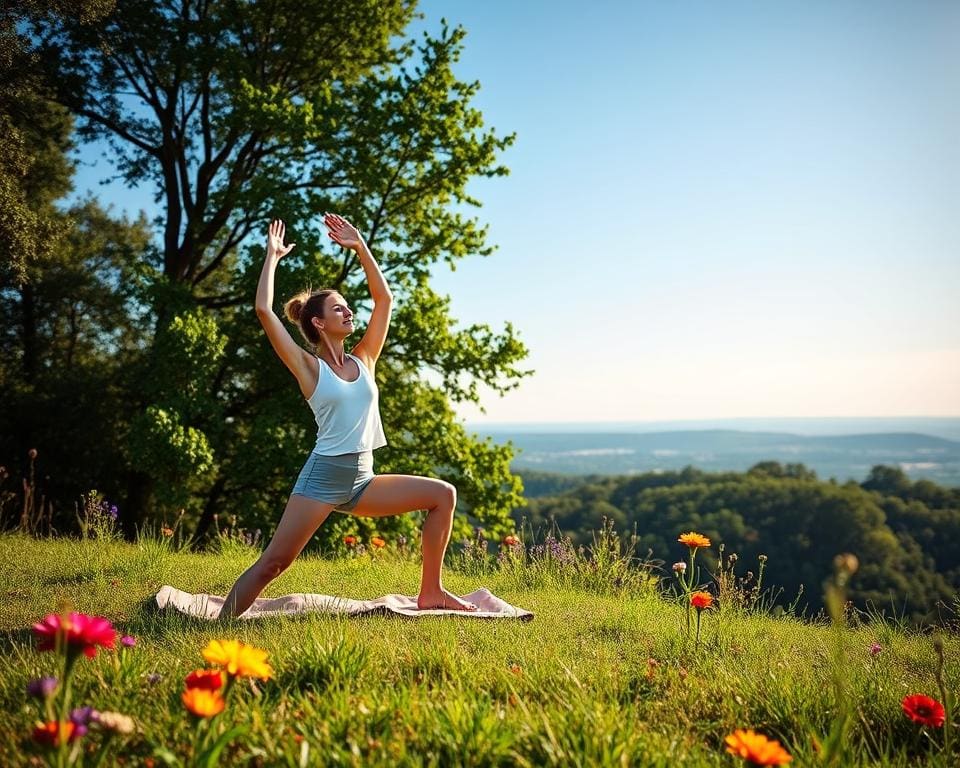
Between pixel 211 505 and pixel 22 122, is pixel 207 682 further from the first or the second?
pixel 22 122

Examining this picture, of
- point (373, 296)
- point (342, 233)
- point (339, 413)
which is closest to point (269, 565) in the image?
point (339, 413)

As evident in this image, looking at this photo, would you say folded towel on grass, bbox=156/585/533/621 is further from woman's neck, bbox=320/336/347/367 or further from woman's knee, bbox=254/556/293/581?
woman's neck, bbox=320/336/347/367

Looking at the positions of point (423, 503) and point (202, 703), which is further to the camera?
point (423, 503)

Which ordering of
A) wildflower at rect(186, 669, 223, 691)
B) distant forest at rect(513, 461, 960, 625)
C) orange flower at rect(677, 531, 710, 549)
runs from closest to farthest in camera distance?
wildflower at rect(186, 669, 223, 691), orange flower at rect(677, 531, 710, 549), distant forest at rect(513, 461, 960, 625)

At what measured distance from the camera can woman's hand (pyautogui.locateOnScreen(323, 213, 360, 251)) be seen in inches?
190

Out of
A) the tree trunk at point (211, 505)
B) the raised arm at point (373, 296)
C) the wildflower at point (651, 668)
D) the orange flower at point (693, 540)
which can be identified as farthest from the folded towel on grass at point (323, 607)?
the tree trunk at point (211, 505)

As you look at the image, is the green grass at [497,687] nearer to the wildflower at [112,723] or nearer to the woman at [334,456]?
the wildflower at [112,723]

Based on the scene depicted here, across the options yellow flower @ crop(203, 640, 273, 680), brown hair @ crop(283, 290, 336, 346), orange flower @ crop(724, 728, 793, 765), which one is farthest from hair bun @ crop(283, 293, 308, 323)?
orange flower @ crop(724, 728, 793, 765)

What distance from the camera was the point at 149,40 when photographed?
45.3 feet

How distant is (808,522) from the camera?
52938 mm

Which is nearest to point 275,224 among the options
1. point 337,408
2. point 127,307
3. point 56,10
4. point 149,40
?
point 337,408

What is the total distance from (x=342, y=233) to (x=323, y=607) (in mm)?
2506

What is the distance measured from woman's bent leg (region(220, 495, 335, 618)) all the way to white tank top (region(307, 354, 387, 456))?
0.41 meters

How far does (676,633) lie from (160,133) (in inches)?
618
